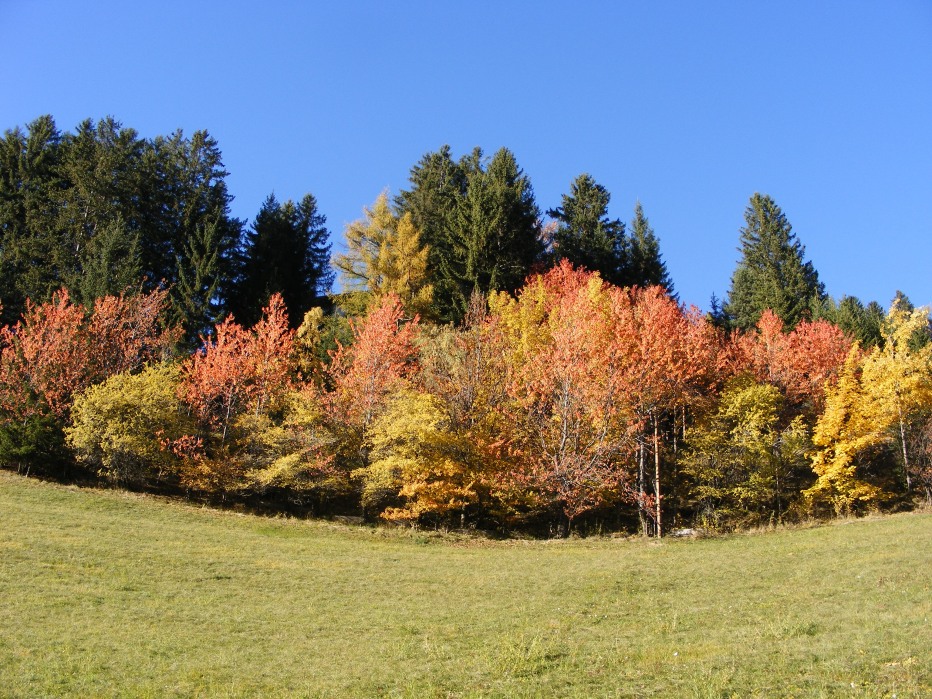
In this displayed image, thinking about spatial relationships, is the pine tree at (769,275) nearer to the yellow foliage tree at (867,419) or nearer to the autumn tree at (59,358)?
the yellow foliage tree at (867,419)

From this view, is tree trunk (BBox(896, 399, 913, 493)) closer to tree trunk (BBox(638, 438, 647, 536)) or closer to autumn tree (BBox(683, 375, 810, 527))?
autumn tree (BBox(683, 375, 810, 527))

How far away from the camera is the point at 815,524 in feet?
96.1

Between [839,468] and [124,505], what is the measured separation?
110 ft

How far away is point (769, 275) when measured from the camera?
60875 millimetres

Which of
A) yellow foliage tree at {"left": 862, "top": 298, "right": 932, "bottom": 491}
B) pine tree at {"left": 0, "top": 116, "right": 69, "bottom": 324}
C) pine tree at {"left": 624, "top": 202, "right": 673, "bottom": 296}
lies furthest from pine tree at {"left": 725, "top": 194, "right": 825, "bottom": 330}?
pine tree at {"left": 0, "top": 116, "right": 69, "bottom": 324}

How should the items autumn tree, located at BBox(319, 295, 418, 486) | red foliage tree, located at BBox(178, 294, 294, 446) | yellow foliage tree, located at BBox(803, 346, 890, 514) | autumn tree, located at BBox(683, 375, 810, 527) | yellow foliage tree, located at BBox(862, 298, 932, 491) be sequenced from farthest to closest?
Result: 1. red foliage tree, located at BBox(178, 294, 294, 446)
2. yellow foliage tree, located at BBox(862, 298, 932, 491)
3. autumn tree, located at BBox(319, 295, 418, 486)
4. yellow foliage tree, located at BBox(803, 346, 890, 514)
5. autumn tree, located at BBox(683, 375, 810, 527)

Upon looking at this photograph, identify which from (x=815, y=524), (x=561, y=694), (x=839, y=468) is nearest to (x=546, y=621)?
(x=561, y=694)

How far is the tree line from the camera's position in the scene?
31016 mm

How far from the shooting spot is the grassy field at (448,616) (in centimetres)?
1001

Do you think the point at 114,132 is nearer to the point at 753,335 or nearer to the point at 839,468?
the point at 753,335

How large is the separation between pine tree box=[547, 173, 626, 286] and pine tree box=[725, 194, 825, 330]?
46.8 feet

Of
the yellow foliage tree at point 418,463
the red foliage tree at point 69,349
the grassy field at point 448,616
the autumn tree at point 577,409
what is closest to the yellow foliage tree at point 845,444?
the grassy field at point 448,616

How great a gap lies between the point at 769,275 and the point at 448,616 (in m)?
56.0

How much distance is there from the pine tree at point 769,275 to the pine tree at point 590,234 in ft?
46.8
